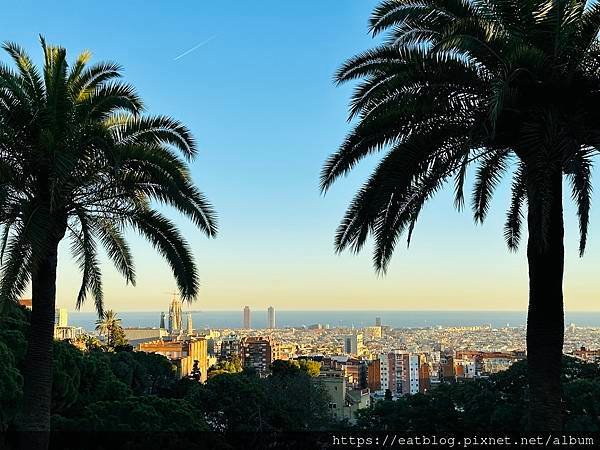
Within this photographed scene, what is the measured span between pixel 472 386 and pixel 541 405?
1209cm

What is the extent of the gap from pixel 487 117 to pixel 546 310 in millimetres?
2404

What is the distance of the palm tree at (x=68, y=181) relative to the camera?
7.67 m

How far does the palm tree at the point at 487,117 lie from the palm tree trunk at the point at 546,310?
12mm

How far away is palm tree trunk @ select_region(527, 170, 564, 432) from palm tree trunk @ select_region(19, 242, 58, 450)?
613cm

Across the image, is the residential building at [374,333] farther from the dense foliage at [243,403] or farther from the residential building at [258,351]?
the dense foliage at [243,403]

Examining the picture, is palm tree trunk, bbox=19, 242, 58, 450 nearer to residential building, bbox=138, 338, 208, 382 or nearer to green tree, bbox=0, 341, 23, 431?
green tree, bbox=0, 341, 23, 431

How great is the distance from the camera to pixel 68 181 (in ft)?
26.0

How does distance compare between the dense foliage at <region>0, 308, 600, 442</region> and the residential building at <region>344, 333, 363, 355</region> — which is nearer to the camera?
the dense foliage at <region>0, 308, 600, 442</region>

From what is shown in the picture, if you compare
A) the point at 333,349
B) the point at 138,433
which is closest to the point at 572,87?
the point at 138,433

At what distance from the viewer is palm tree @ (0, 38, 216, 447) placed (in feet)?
25.2

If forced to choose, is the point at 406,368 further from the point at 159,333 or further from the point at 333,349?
the point at 159,333

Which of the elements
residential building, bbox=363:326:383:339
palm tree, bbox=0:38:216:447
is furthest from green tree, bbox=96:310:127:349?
residential building, bbox=363:326:383:339

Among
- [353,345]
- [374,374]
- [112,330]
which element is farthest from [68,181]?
[353,345]

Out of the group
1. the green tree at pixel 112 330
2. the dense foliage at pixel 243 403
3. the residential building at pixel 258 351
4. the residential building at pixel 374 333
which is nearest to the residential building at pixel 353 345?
the residential building at pixel 374 333
